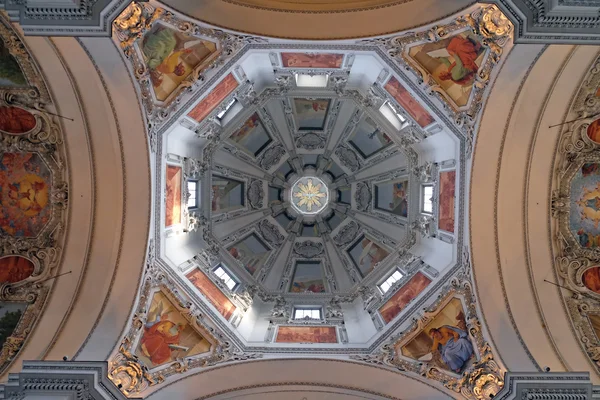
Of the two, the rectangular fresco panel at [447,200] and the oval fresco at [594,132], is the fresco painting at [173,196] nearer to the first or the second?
the rectangular fresco panel at [447,200]

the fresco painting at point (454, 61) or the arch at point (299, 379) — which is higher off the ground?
the fresco painting at point (454, 61)

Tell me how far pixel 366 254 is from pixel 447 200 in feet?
22.1

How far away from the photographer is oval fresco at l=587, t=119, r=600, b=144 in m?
11.5

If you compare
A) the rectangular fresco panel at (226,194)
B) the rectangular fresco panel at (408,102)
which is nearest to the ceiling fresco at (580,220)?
the rectangular fresco panel at (408,102)

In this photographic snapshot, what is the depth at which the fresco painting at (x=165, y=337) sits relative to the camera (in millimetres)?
12516

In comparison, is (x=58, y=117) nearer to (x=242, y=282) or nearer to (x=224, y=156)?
(x=224, y=156)

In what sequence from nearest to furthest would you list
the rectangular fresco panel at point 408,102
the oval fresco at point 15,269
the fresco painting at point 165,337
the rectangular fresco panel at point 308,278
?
the oval fresco at point 15,269
the fresco painting at point 165,337
the rectangular fresco panel at point 408,102
the rectangular fresco panel at point 308,278

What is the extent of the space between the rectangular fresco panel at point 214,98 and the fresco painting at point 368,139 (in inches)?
273

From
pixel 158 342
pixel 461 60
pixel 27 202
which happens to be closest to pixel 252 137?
pixel 27 202

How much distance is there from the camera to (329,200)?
70.7ft

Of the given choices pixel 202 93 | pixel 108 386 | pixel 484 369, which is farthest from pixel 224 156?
pixel 484 369

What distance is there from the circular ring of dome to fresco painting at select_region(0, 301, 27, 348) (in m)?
12.5

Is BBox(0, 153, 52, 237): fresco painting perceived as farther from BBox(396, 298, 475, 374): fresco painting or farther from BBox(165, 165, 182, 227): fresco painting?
BBox(396, 298, 475, 374): fresco painting

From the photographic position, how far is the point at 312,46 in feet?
39.9
